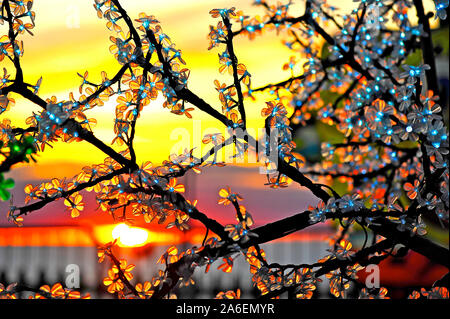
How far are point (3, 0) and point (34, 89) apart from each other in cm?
36

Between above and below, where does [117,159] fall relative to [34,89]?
below

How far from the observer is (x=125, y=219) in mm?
1972

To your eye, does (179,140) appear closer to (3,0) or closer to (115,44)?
(115,44)

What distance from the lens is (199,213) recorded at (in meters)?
1.93

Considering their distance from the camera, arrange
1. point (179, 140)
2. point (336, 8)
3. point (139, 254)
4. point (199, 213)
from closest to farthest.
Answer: point (199, 213), point (179, 140), point (336, 8), point (139, 254)

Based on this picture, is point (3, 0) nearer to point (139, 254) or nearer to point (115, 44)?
point (115, 44)

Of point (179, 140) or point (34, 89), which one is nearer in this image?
point (34, 89)

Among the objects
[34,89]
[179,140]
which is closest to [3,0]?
[34,89]

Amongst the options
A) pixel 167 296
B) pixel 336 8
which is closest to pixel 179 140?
pixel 167 296
